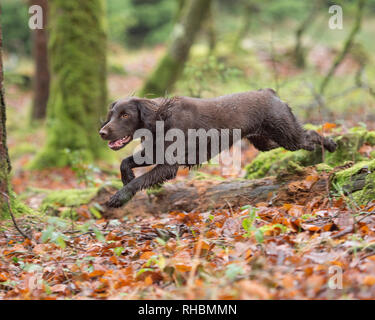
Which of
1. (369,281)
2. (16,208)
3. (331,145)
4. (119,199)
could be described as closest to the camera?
(369,281)

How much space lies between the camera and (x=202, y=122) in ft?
18.3

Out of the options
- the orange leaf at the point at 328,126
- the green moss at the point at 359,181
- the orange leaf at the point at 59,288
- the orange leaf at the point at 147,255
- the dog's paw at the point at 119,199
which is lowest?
the orange leaf at the point at 59,288

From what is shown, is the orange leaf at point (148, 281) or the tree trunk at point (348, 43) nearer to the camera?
the orange leaf at point (148, 281)

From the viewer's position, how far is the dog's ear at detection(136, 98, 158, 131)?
17.5ft

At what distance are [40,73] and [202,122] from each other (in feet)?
46.3

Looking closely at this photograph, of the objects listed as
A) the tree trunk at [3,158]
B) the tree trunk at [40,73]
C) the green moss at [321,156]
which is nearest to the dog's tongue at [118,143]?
the tree trunk at [3,158]

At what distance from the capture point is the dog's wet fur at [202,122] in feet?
17.4

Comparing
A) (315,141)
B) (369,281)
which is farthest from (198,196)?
(369,281)

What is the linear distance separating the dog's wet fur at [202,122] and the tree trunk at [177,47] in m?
6.79

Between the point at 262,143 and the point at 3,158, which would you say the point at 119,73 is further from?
the point at 3,158

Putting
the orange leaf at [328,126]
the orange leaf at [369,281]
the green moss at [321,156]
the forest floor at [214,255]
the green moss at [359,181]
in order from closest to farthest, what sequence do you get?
the orange leaf at [369,281] < the forest floor at [214,255] < the green moss at [359,181] < the green moss at [321,156] < the orange leaf at [328,126]

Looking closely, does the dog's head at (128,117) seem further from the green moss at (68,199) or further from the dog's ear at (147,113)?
the green moss at (68,199)
